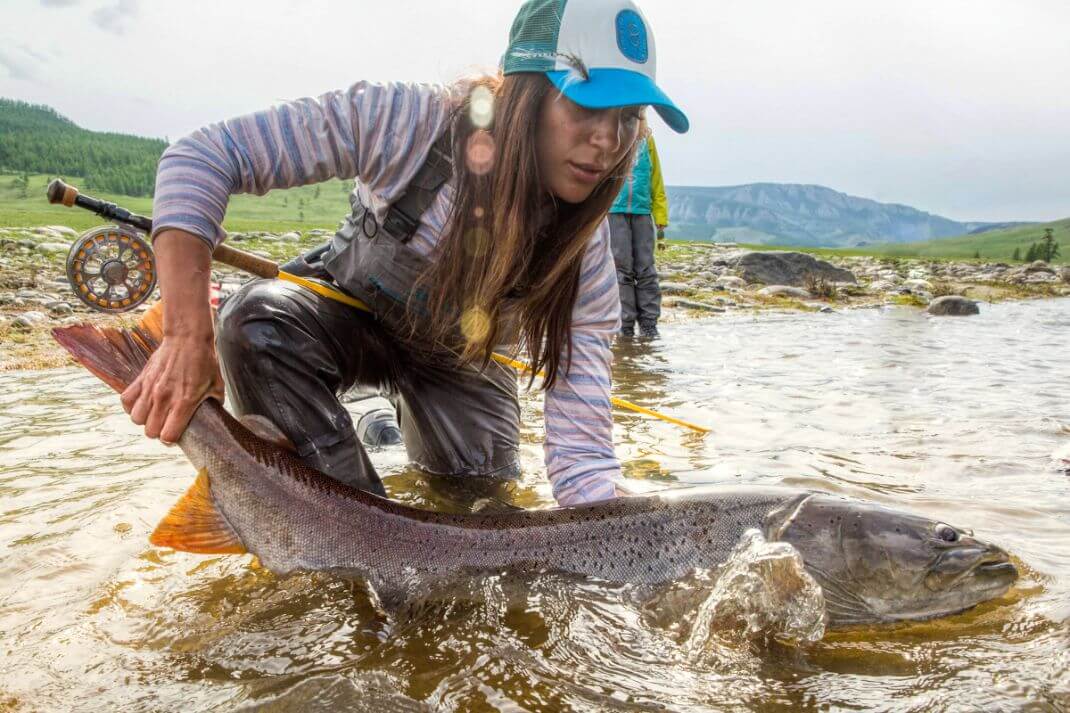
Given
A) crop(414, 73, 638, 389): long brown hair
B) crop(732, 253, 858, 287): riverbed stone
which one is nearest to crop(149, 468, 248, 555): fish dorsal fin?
crop(414, 73, 638, 389): long brown hair

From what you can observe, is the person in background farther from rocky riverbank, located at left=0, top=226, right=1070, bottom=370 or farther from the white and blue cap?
the white and blue cap

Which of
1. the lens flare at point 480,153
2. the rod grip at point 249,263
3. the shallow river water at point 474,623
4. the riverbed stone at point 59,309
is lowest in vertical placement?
the shallow river water at point 474,623

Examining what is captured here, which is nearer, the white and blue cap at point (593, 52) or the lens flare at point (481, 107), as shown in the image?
the white and blue cap at point (593, 52)

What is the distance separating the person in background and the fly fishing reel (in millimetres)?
6166

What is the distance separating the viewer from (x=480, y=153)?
2.75m

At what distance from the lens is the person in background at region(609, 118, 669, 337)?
9.38 metres

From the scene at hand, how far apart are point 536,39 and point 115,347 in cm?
170

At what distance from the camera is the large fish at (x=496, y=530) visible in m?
2.38

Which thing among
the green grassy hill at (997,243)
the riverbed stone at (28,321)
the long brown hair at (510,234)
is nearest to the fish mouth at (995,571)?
the long brown hair at (510,234)

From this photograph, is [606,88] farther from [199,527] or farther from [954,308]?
[954,308]

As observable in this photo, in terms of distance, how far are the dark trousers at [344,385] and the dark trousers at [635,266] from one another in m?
5.50

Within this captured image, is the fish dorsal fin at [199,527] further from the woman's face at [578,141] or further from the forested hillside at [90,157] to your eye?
the forested hillside at [90,157]

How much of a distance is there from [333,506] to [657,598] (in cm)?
107

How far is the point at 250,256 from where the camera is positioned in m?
3.28
